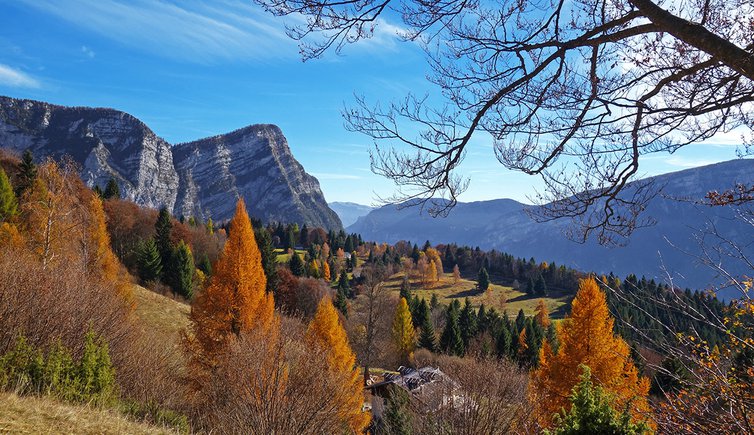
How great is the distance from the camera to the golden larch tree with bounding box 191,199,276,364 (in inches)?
680

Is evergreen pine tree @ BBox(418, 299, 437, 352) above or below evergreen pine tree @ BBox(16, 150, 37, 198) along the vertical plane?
below

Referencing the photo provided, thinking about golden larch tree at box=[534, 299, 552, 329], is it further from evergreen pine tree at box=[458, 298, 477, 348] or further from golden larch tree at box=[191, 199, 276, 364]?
golden larch tree at box=[191, 199, 276, 364]

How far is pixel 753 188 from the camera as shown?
3670 millimetres

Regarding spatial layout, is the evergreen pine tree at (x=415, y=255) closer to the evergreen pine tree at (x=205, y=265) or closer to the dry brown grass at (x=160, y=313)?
the evergreen pine tree at (x=205, y=265)

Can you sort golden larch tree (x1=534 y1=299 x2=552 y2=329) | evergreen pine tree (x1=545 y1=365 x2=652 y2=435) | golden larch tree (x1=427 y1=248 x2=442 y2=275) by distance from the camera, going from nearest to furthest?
evergreen pine tree (x1=545 y1=365 x2=652 y2=435)
golden larch tree (x1=534 y1=299 x2=552 y2=329)
golden larch tree (x1=427 y1=248 x2=442 y2=275)

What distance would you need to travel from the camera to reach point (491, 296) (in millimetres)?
93562

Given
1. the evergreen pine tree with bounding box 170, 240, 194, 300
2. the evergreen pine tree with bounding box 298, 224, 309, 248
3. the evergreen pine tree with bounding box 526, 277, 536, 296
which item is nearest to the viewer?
the evergreen pine tree with bounding box 170, 240, 194, 300

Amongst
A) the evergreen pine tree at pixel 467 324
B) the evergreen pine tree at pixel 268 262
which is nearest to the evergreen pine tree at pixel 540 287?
the evergreen pine tree at pixel 467 324

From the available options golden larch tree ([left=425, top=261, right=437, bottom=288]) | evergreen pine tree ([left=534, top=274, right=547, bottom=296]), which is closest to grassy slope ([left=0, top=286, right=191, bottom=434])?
golden larch tree ([left=425, top=261, right=437, bottom=288])

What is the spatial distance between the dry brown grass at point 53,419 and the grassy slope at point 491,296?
80.2 metres

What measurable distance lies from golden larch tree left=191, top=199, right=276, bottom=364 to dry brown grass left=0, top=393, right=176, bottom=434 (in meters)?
9.08

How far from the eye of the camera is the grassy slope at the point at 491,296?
295 feet

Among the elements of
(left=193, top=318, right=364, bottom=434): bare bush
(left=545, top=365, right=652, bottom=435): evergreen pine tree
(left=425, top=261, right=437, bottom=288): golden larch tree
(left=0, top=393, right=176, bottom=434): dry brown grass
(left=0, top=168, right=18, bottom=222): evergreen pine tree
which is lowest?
(left=425, top=261, right=437, bottom=288): golden larch tree

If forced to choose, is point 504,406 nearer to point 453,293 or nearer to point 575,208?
point 575,208
